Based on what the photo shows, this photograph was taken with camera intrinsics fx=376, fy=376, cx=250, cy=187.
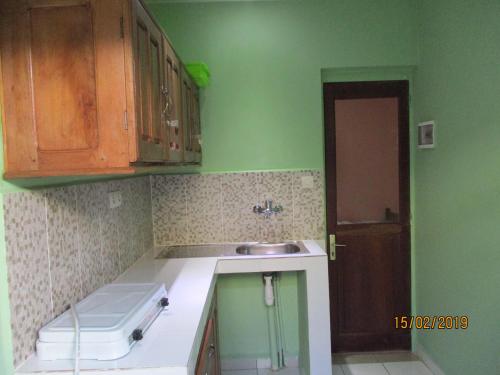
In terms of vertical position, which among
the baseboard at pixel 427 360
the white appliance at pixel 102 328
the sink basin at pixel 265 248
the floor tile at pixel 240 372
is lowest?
the floor tile at pixel 240 372

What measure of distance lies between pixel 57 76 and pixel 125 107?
22 cm

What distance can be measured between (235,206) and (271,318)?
2.92ft

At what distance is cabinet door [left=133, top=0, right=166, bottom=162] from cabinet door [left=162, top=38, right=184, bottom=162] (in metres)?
0.09

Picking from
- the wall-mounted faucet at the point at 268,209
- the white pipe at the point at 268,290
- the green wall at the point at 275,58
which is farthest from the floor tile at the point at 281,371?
the green wall at the point at 275,58

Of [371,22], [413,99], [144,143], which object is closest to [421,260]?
[413,99]

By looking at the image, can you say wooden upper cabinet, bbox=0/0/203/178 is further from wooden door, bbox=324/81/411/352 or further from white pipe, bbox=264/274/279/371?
wooden door, bbox=324/81/411/352

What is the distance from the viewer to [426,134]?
2635 mm

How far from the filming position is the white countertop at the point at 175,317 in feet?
3.57

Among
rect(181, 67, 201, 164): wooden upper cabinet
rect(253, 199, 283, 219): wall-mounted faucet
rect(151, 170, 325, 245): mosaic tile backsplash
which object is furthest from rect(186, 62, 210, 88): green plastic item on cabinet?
rect(253, 199, 283, 219): wall-mounted faucet

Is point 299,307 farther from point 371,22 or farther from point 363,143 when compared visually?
point 371,22

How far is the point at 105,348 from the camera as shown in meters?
1.12

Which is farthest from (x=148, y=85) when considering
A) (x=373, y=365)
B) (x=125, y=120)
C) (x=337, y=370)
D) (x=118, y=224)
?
(x=373, y=365)

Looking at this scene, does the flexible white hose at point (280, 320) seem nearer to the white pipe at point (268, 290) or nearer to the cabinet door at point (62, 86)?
the white pipe at point (268, 290)

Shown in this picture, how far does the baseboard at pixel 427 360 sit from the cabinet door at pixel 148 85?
2360 mm
